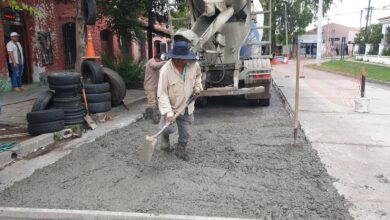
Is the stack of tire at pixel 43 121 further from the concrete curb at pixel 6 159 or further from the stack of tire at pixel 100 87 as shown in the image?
the stack of tire at pixel 100 87

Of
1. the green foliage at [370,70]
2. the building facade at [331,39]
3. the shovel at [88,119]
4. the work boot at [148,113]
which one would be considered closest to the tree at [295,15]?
the building facade at [331,39]

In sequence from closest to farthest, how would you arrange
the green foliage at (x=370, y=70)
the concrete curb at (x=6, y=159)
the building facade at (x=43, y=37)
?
the concrete curb at (x=6, y=159) → the building facade at (x=43, y=37) → the green foliage at (x=370, y=70)

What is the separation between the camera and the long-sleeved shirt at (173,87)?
500 centimetres

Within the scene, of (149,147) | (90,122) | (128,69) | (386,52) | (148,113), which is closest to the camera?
(149,147)

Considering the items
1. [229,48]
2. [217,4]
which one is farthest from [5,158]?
[229,48]

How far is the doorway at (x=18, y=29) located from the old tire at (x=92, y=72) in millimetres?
5120

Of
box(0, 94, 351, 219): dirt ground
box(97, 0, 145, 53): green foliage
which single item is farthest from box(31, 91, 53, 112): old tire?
box(97, 0, 145, 53): green foliage

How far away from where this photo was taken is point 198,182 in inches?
177

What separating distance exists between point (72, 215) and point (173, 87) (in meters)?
2.17

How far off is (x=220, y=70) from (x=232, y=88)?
2.08ft

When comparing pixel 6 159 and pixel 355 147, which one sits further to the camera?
pixel 355 147

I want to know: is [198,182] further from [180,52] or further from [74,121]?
[74,121]

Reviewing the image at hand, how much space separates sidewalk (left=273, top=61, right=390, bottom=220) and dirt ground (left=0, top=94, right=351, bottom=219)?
0.22 metres

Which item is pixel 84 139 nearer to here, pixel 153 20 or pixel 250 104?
pixel 250 104
